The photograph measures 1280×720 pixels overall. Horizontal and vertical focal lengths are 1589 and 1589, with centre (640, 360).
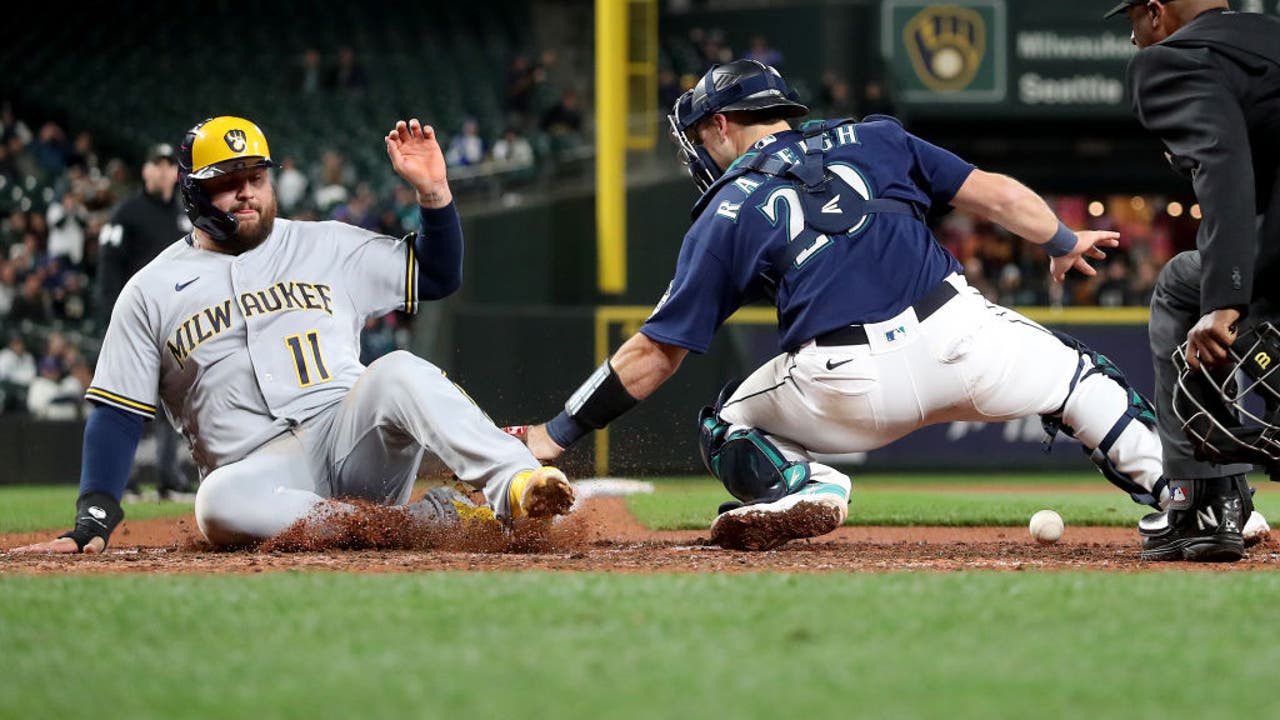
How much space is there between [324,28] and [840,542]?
62.7 feet

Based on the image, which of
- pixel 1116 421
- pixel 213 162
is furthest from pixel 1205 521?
pixel 213 162

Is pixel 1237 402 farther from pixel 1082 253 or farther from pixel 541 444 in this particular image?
pixel 541 444

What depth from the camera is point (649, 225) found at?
14.6 meters

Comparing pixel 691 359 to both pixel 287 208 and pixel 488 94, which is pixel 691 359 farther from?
pixel 488 94

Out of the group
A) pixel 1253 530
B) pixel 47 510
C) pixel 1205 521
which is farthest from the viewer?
pixel 47 510

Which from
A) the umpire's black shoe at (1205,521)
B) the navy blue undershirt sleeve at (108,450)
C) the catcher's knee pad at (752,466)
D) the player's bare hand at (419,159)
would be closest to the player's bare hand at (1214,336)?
the umpire's black shoe at (1205,521)

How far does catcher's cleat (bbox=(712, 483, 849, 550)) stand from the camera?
4.96m

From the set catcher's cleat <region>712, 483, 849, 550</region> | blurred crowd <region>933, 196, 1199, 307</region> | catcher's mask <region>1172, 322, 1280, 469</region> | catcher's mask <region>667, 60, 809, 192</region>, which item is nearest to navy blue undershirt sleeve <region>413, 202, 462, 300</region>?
catcher's mask <region>667, 60, 809, 192</region>

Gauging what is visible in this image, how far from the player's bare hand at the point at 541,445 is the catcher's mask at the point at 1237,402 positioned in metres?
1.90

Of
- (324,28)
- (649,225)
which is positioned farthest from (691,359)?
(324,28)

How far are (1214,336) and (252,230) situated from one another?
123 inches

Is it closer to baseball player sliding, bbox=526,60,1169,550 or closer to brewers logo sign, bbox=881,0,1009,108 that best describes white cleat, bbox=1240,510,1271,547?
baseball player sliding, bbox=526,60,1169,550

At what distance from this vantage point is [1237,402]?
14.8 ft

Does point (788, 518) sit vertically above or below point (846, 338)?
below
